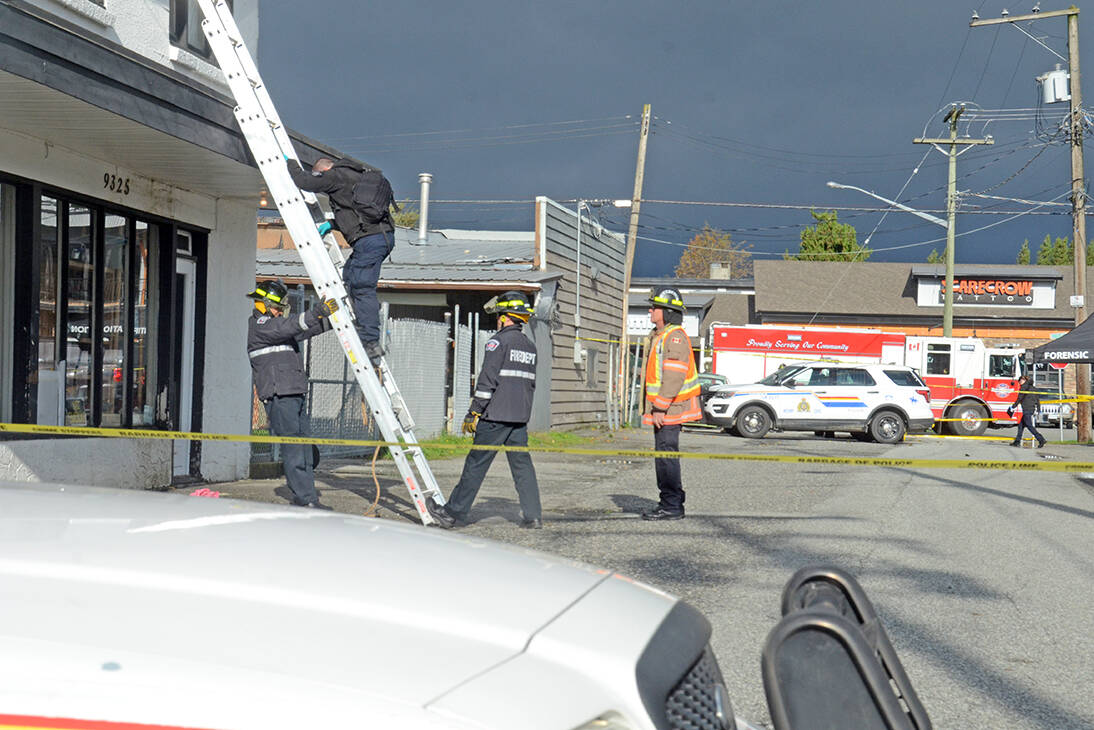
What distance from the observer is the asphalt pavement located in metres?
4.94

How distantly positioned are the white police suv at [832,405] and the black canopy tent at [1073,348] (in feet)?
10.3

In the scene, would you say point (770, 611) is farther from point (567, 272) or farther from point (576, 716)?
point (567, 272)

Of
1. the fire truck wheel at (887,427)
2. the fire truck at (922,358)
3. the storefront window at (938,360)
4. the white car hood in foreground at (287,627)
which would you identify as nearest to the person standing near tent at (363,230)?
the white car hood in foreground at (287,627)

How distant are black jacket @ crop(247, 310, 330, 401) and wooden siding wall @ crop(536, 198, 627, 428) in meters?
13.2

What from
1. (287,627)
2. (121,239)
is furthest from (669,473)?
Result: (287,627)

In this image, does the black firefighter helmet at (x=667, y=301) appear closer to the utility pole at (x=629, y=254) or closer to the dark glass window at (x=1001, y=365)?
the utility pole at (x=629, y=254)

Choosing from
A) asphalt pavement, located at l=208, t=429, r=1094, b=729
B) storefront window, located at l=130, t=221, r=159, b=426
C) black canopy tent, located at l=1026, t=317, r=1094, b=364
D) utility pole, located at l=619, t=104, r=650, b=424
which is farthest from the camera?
utility pole, located at l=619, t=104, r=650, b=424

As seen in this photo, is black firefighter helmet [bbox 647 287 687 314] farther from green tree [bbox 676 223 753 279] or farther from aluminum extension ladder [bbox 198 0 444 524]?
green tree [bbox 676 223 753 279]

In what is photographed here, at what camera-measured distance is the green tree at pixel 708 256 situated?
69.0 metres

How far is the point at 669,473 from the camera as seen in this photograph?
9.18 meters

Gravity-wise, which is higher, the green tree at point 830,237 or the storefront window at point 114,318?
the green tree at point 830,237

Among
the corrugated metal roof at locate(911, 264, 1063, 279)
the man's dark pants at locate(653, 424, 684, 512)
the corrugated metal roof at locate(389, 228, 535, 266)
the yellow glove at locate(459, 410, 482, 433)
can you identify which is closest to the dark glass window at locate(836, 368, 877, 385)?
the corrugated metal roof at locate(389, 228, 535, 266)

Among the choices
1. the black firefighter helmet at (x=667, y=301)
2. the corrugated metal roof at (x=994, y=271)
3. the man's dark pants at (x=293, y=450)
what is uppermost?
the corrugated metal roof at (x=994, y=271)

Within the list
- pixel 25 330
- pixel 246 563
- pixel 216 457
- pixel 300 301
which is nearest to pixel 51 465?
pixel 25 330
